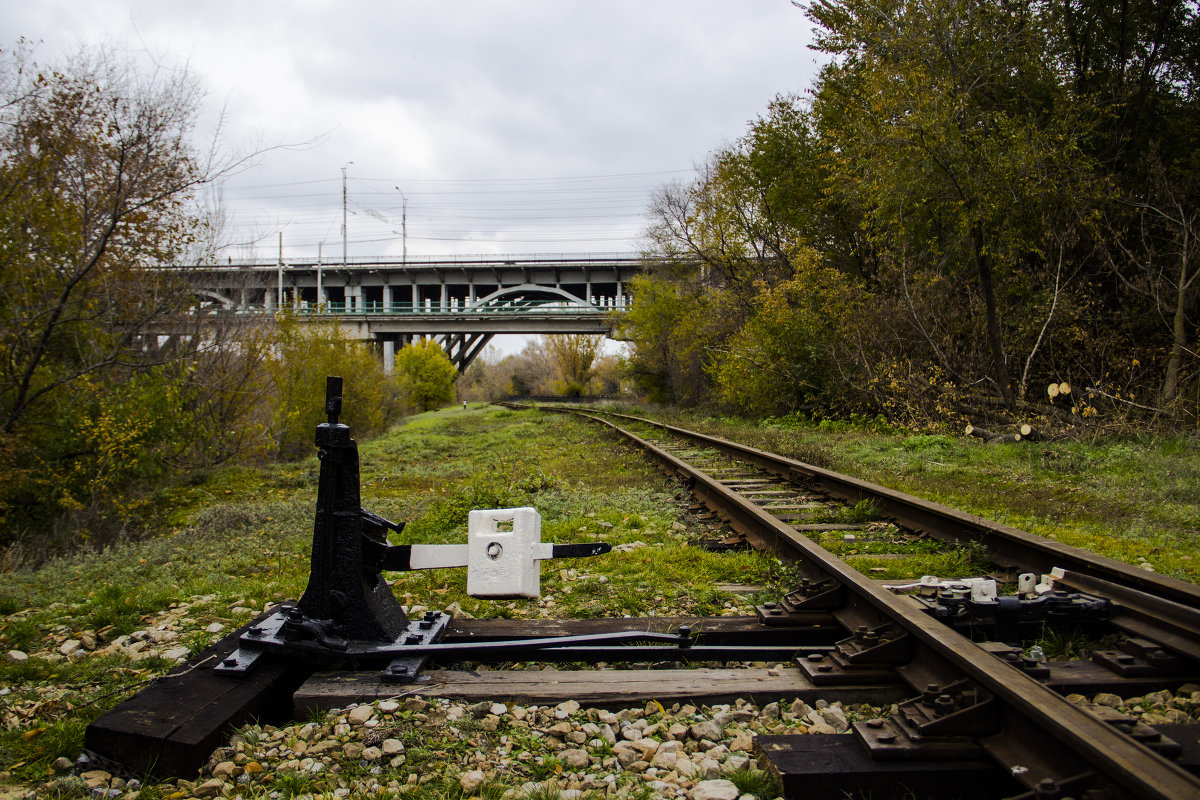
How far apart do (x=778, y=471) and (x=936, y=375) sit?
684 cm

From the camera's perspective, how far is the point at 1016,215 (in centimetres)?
1216

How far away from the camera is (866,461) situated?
8.89 meters

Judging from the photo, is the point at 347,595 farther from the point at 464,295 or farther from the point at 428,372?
the point at 464,295

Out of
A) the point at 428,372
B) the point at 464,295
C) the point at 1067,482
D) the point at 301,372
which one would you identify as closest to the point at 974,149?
the point at 1067,482

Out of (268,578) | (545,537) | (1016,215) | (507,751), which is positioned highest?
(1016,215)

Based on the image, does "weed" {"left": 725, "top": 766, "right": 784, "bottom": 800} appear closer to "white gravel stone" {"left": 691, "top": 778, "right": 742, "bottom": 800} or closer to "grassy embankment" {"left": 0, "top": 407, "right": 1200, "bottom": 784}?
"white gravel stone" {"left": 691, "top": 778, "right": 742, "bottom": 800}

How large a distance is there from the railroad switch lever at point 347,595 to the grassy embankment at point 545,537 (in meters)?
0.69

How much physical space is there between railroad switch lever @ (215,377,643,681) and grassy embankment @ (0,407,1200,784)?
69cm

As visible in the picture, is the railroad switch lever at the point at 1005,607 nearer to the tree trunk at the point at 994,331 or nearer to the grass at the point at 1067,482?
the grass at the point at 1067,482

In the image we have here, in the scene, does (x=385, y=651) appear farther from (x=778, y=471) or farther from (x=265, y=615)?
(x=778, y=471)

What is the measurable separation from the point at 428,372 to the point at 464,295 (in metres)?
22.7

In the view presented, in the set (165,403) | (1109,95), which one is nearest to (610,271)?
(1109,95)

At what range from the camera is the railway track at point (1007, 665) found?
1.68m

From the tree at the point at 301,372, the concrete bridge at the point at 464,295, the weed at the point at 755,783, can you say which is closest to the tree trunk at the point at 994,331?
the weed at the point at 755,783
